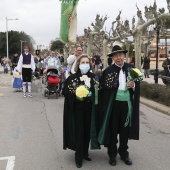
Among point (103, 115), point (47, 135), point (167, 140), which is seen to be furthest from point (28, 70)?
point (103, 115)

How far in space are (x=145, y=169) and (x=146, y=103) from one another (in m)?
6.48

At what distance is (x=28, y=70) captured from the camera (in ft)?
43.7

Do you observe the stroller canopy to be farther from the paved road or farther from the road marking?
the road marking

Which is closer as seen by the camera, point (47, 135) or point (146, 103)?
point (47, 135)

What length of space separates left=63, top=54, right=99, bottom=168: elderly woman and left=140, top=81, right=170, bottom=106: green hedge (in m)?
5.78

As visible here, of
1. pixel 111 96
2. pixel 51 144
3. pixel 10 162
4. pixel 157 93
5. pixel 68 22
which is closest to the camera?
pixel 111 96

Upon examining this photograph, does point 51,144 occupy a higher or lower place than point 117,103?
lower

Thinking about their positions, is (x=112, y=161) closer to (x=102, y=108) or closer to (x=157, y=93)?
(x=102, y=108)

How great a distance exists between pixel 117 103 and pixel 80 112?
1.89ft

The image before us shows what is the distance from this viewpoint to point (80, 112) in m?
5.08

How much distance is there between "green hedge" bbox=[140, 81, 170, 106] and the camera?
10.6 metres

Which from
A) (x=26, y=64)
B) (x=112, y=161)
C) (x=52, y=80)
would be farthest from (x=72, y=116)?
(x=26, y=64)

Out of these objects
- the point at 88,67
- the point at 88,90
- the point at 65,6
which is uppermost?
the point at 65,6

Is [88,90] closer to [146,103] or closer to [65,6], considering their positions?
[146,103]
